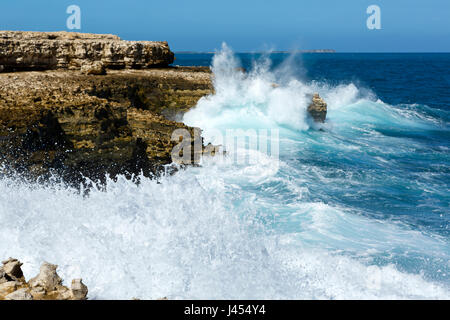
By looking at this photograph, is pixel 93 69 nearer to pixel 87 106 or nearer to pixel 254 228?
pixel 87 106

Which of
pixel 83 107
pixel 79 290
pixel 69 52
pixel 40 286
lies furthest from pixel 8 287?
pixel 69 52

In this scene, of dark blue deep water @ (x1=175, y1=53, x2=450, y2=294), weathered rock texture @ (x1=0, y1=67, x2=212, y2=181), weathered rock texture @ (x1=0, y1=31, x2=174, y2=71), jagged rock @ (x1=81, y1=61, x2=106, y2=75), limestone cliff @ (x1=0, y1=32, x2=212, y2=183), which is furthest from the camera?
jagged rock @ (x1=81, y1=61, x2=106, y2=75)

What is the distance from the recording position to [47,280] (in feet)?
14.1

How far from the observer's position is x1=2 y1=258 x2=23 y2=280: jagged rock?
4424 millimetres

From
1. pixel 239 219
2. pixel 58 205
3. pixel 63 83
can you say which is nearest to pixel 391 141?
pixel 239 219

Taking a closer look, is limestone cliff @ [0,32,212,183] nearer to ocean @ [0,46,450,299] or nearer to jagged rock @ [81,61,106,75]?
jagged rock @ [81,61,106,75]

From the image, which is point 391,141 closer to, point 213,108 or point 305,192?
point 213,108

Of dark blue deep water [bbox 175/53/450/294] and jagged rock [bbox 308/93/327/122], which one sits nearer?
dark blue deep water [bbox 175/53/450/294]

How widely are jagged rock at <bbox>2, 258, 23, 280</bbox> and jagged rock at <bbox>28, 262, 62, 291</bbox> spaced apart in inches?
9.8

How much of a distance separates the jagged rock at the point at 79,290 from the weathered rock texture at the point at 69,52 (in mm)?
10955

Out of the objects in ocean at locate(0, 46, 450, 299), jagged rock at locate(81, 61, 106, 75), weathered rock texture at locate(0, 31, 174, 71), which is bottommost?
ocean at locate(0, 46, 450, 299)

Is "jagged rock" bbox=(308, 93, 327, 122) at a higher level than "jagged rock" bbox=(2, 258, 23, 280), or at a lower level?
higher

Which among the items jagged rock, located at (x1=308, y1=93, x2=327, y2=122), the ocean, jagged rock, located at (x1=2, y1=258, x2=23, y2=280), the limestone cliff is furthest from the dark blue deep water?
jagged rock, located at (x1=2, y1=258, x2=23, y2=280)

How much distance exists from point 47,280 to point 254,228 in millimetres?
3189
